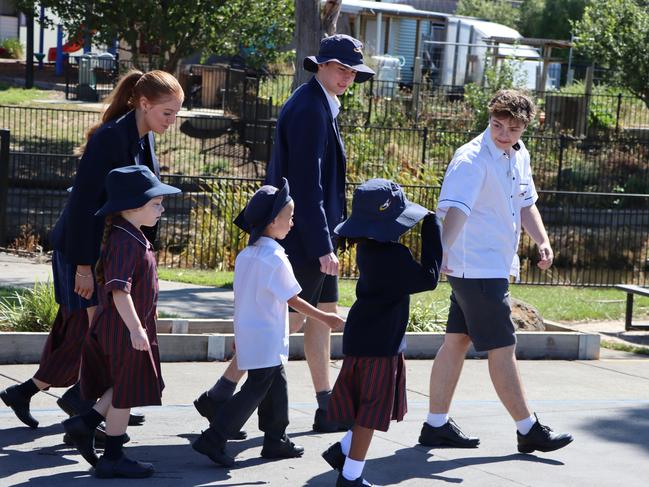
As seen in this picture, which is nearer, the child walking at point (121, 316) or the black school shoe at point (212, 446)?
the child walking at point (121, 316)

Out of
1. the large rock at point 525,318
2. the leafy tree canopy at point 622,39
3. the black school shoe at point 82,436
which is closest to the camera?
the black school shoe at point 82,436

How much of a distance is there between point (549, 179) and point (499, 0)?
3138 cm

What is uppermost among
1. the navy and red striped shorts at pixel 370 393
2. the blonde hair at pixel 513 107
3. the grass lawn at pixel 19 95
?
the blonde hair at pixel 513 107

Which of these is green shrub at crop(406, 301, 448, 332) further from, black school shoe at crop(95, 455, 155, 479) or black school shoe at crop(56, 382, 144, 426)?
black school shoe at crop(95, 455, 155, 479)

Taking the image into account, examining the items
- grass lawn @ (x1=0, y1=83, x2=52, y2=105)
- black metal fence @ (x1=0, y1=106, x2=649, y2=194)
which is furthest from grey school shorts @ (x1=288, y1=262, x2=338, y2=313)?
grass lawn @ (x1=0, y1=83, x2=52, y2=105)

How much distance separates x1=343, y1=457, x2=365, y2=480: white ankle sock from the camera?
4699mm

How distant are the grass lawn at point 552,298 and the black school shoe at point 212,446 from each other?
4.07 meters

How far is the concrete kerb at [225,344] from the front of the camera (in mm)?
6906

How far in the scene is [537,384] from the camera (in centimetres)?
732

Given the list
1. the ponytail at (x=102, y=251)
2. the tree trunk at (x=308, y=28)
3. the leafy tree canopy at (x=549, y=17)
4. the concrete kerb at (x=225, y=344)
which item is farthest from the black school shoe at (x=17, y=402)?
the leafy tree canopy at (x=549, y=17)

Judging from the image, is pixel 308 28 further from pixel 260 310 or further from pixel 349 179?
pixel 260 310

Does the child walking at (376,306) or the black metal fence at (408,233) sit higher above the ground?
the child walking at (376,306)

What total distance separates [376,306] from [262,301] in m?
0.55

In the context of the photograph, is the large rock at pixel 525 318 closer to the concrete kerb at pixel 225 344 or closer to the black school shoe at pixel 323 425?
the concrete kerb at pixel 225 344
